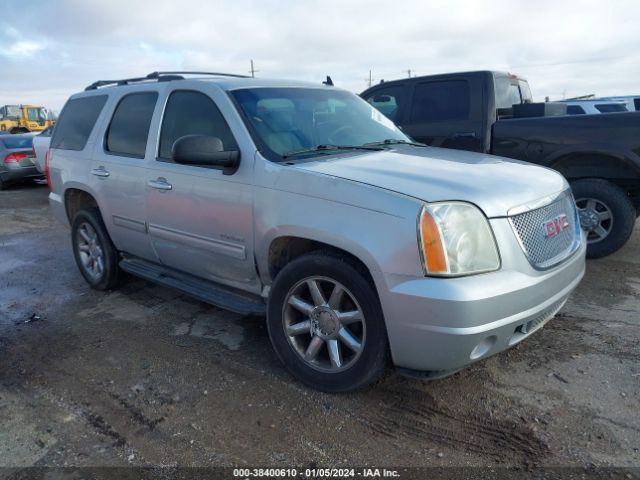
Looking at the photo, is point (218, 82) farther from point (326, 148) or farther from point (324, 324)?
point (324, 324)

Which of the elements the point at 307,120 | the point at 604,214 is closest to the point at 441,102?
the point at 604,214

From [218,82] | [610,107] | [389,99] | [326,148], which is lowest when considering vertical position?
[326,148]

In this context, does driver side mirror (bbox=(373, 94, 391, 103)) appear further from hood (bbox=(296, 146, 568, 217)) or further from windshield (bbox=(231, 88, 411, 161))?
hood (bbox=(296, 146, 568, 217))

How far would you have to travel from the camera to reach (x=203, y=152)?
3.29m

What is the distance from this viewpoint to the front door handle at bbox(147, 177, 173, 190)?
3.92m

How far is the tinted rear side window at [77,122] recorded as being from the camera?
498 cm

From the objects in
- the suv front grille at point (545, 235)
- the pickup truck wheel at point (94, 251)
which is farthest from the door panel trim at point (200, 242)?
the suv front grille at point (545, 235)

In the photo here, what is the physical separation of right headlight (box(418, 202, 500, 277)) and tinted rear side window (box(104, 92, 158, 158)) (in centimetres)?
261

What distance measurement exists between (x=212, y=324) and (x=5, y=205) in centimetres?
862

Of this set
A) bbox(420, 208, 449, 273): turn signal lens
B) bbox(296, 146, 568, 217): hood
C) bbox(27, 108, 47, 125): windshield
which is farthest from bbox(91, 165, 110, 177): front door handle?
bbox(27, 108, 47, 125): windshield

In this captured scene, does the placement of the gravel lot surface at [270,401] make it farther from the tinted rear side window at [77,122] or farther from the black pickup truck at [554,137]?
the tinted rear side window at [77,122]

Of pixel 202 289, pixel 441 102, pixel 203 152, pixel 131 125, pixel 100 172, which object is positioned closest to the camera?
pixel 203 152

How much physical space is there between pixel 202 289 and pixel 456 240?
2038mm

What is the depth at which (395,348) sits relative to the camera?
278 cm
